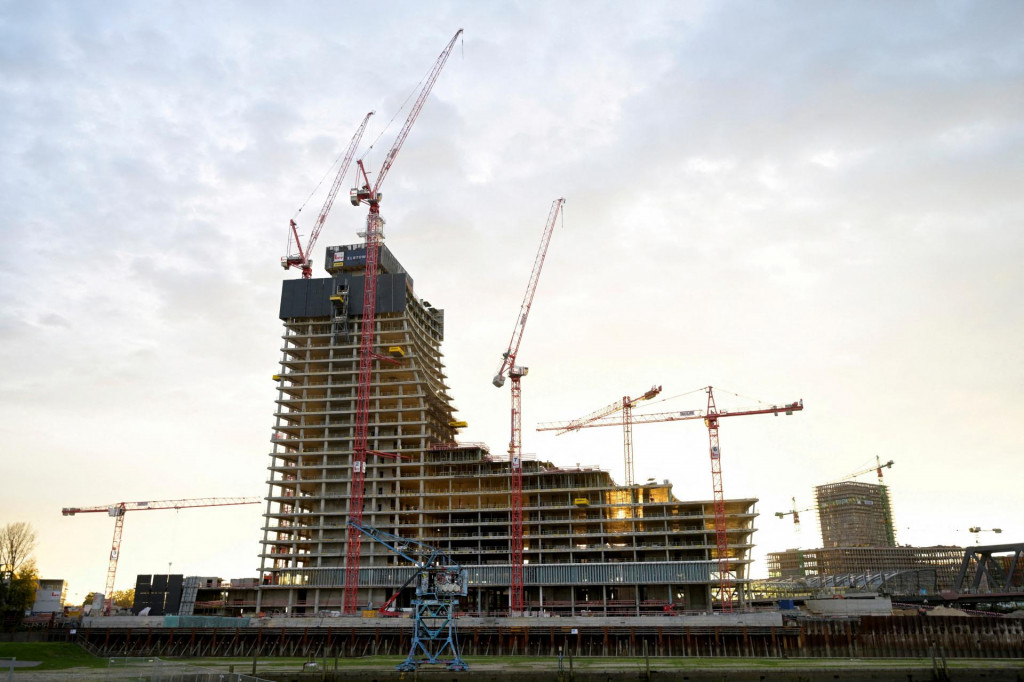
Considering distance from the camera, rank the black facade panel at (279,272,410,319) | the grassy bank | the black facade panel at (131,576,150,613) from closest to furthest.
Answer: the grassy bank → the black facade panel at (131,576,150,613) → the black facade panel at (279,272,410,319)

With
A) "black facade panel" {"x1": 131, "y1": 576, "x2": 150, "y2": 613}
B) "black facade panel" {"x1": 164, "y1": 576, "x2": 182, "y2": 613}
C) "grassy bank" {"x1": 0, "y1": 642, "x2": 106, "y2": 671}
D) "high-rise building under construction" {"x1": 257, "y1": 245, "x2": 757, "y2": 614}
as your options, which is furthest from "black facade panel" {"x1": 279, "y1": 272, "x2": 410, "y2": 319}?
"grassy bank" {"x1": 0, "y1": 642, "x2": 106, "y2": 671}

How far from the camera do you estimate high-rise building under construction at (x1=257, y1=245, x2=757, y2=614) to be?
527 ft

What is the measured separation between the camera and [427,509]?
174 metres

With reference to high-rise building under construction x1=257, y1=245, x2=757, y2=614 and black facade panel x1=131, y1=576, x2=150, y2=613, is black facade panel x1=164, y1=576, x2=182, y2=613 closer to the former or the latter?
black facade panel x1=131, y1=576, x2=150, y2=613

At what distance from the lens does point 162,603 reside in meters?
155

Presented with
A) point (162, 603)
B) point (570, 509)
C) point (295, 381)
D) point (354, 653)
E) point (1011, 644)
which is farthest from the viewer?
point (295, 381)

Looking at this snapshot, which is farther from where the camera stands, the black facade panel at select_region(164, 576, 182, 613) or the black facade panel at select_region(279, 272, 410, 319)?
the black facade panel at select_region(279, 272, 410, 319)

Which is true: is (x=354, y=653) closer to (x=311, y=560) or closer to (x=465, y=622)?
(x=465, y=622)

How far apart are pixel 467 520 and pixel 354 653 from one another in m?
68.0

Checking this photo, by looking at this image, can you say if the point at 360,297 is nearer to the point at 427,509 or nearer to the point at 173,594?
the point at 427,509

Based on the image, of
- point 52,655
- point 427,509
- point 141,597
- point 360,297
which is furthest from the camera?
point 360,297

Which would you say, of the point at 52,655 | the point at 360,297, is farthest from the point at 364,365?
the point at 52,655

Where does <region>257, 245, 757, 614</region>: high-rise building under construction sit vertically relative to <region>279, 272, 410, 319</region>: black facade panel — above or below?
below

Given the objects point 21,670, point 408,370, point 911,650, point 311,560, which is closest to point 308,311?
point 408,370
